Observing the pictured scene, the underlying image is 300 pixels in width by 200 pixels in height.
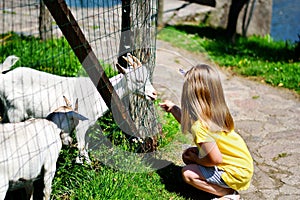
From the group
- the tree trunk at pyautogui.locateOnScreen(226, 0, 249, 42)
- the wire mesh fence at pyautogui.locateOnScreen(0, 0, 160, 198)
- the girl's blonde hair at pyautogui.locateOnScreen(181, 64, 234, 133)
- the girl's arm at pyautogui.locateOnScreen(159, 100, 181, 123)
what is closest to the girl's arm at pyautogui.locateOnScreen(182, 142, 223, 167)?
the girl's blonde hair at pyautogui.locateOnScreen(181, 64, 234, 133)

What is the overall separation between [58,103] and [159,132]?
3.36 feet

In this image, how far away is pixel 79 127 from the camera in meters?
4.54

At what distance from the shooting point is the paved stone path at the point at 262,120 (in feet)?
15.6

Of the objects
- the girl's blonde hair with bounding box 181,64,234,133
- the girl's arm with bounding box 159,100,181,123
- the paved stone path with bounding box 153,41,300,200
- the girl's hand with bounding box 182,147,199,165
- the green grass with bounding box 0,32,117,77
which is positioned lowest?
the paved stone path with bounding box 153,41,300,200

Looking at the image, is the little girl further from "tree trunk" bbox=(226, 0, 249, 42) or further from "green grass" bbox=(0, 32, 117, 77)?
"tree trunk" bbox=(226, 0, 249, 42)

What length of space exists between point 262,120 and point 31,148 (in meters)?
3.43

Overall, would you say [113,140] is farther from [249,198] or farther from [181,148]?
[249,198]

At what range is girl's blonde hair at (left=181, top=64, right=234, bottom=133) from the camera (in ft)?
13.5

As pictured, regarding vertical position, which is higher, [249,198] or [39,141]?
[39,141]

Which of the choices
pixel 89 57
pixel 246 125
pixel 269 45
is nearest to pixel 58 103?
pixel 89 57

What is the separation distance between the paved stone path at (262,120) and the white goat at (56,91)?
0.94 m

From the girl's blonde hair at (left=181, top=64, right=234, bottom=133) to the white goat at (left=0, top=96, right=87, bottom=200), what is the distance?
3.06ft

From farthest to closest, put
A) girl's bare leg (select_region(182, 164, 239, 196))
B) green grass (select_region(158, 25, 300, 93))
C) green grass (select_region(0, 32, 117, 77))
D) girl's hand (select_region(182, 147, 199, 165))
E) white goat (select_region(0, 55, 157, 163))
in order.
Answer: green grass (select_region(158, 25, 300, 93))
green grass (select_region(0, 32, 117, 77))
white goat (select_region(0, 55, 157, 163))
girl's hand (select_region(182, 147, 199, 165))
girl's bare leg (select_region(182, 164, 239, 196))

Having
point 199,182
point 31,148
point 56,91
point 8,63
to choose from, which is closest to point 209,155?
point 199,182
